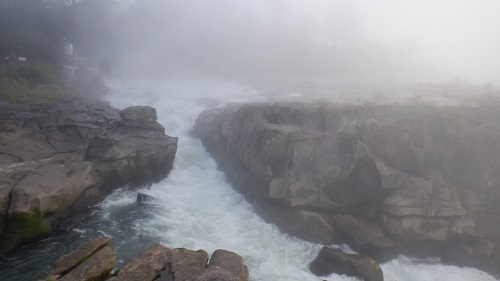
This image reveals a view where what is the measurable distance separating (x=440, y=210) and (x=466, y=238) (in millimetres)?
1847

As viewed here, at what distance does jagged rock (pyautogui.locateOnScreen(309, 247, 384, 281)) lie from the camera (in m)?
13.2

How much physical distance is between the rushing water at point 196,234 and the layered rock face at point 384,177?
93cm

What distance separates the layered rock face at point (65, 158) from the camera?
1376 centimetres

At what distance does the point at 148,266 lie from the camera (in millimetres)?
9570

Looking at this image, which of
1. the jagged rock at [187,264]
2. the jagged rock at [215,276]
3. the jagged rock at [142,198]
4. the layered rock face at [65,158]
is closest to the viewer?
the jagged rock at [215,276]

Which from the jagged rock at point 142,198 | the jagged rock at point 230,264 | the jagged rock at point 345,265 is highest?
the jagged rock at point 230,264

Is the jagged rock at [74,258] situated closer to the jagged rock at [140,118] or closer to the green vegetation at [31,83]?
the jagged rock at [140,118]

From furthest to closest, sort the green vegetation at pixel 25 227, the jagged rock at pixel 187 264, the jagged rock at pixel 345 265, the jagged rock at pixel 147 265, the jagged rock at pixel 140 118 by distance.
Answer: the jagged rock at pixel 140 118, the green vegetation at pixel 25 227, the jagged rock at pixel 345 265, the jagged rock at pixel 187 264, the jagged rock at pixel 147 265

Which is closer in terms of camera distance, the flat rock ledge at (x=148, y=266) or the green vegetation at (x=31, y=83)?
the flat rock ledge at (x=148, y=266)

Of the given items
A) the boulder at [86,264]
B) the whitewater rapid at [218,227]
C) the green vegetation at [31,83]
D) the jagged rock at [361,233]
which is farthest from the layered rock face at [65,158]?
the jagged rock at [361,233]

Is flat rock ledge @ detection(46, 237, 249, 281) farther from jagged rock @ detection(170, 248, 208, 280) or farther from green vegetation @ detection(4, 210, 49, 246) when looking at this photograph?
green vegetation @ detection(4, 210, 49, 246)

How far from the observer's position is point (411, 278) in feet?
45.9

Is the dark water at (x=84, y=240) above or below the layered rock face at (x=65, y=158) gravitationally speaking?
below

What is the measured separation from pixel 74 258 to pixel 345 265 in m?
9.91
